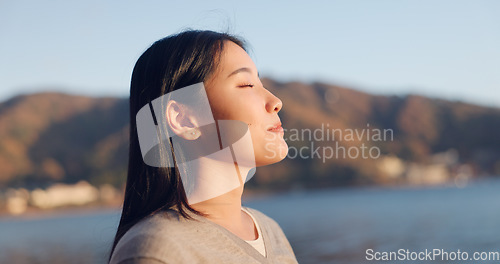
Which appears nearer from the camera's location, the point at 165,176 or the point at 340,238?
the point at 165,176

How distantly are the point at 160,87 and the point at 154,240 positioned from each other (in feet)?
1.52

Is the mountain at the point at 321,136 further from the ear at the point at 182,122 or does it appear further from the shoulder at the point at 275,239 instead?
the ear at the point at 182,122

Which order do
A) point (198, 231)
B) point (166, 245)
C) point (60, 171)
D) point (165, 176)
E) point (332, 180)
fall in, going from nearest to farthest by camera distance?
point (166, 245), point (198, 231), point (165, 176), point (60, 171), point (332, 180)

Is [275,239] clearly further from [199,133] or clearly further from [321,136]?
[321,136]

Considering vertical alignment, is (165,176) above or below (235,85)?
below

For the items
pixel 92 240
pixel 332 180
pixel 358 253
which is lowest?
pixel 332 180

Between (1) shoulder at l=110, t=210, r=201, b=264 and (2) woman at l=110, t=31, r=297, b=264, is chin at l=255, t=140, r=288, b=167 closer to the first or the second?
(2) woman at l=110, t=31, r=297, b=264

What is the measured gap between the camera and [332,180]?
4045 inches

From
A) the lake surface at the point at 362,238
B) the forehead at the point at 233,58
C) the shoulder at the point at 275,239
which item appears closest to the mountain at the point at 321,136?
the lake surface at the point at 362,238

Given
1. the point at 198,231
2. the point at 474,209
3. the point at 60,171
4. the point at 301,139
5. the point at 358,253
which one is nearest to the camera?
the point at 198,231

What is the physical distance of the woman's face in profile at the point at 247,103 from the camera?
1398 millimetres

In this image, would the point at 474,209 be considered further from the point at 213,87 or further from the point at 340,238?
the point at 213,87

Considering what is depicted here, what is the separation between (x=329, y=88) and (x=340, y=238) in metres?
80.8

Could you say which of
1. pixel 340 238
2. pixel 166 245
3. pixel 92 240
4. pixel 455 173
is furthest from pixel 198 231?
pixel 455 173
